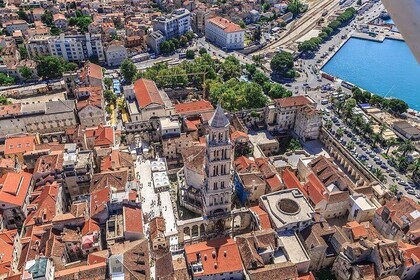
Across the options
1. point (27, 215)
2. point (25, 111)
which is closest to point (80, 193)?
point (27, 215)

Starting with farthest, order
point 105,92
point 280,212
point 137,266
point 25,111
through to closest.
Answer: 1. point 105,92
2. point 25,111
3. point 280,212
4. point 137,266

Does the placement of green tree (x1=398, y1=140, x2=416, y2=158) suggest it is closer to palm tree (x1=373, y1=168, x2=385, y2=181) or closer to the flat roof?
palm tree (x1=373, y1=168, x2=385, y2=181)

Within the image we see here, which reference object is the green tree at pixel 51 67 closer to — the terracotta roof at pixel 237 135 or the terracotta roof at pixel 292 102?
the terracotta roof at pixel 237 135

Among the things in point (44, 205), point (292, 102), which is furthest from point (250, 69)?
point (44, 205)

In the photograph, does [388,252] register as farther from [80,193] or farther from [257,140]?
[80,193]

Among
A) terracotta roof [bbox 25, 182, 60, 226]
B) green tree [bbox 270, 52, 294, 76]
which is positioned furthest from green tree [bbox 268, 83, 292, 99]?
terracotta roof [bbox 25, 182, 60, 226]

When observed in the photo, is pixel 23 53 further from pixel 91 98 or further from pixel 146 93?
pixel 146 93
